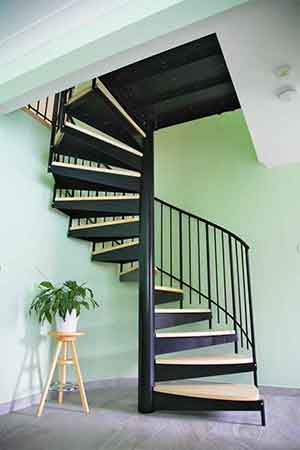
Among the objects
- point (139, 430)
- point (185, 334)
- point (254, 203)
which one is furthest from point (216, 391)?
point (254, 203)

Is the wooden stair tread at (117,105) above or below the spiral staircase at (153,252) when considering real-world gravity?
above

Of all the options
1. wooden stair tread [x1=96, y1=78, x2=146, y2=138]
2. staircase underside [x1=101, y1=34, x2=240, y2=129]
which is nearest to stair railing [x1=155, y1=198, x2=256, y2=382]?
wooden stair tread [x1=96, y1=78, x2=146, y2=138]

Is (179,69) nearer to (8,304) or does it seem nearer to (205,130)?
(205,130)

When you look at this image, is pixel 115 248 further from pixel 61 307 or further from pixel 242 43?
pixel 242 43

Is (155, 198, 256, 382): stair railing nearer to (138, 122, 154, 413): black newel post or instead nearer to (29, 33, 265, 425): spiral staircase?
(29, 33, 265, 425): spiral staircase

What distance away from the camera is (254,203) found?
4.31 m

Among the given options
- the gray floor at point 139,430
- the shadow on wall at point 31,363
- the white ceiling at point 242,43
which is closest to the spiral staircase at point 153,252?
the gray floor at point 139,430

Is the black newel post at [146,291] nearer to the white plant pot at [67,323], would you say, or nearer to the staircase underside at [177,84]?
the staircase underside at [177,84]

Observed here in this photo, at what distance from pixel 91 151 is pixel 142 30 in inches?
75.6

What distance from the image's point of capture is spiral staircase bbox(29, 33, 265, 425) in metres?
2.93

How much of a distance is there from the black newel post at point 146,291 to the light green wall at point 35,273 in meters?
1.12

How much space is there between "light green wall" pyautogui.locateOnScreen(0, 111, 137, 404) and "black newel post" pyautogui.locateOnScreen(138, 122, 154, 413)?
112 centimetres

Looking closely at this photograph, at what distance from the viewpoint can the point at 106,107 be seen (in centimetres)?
316

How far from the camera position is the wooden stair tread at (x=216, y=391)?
2.67 meters
